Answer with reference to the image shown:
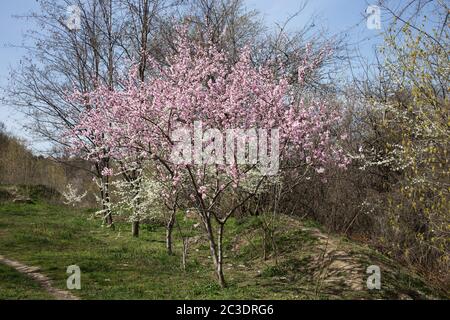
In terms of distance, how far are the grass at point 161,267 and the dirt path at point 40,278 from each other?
0.48ft

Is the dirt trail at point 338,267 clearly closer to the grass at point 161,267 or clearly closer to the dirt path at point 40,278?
the grass at point 161,267

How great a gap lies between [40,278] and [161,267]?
2.45 m

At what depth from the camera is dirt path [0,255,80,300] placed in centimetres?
656

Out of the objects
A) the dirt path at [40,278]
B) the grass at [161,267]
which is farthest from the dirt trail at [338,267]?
the dirt path at [40,278]

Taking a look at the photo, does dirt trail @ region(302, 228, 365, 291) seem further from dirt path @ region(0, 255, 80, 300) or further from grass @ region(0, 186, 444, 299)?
dirt path @ region(0, 255, 80, 300)

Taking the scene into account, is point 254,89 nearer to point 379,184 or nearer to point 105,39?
point 379,184

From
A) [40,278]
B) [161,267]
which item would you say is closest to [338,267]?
[161,267]

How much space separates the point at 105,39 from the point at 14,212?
8.27 metres

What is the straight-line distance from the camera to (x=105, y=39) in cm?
1588

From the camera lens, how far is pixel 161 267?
8969mm

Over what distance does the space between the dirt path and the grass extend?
5.8 inches

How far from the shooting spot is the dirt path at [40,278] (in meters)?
6.56
